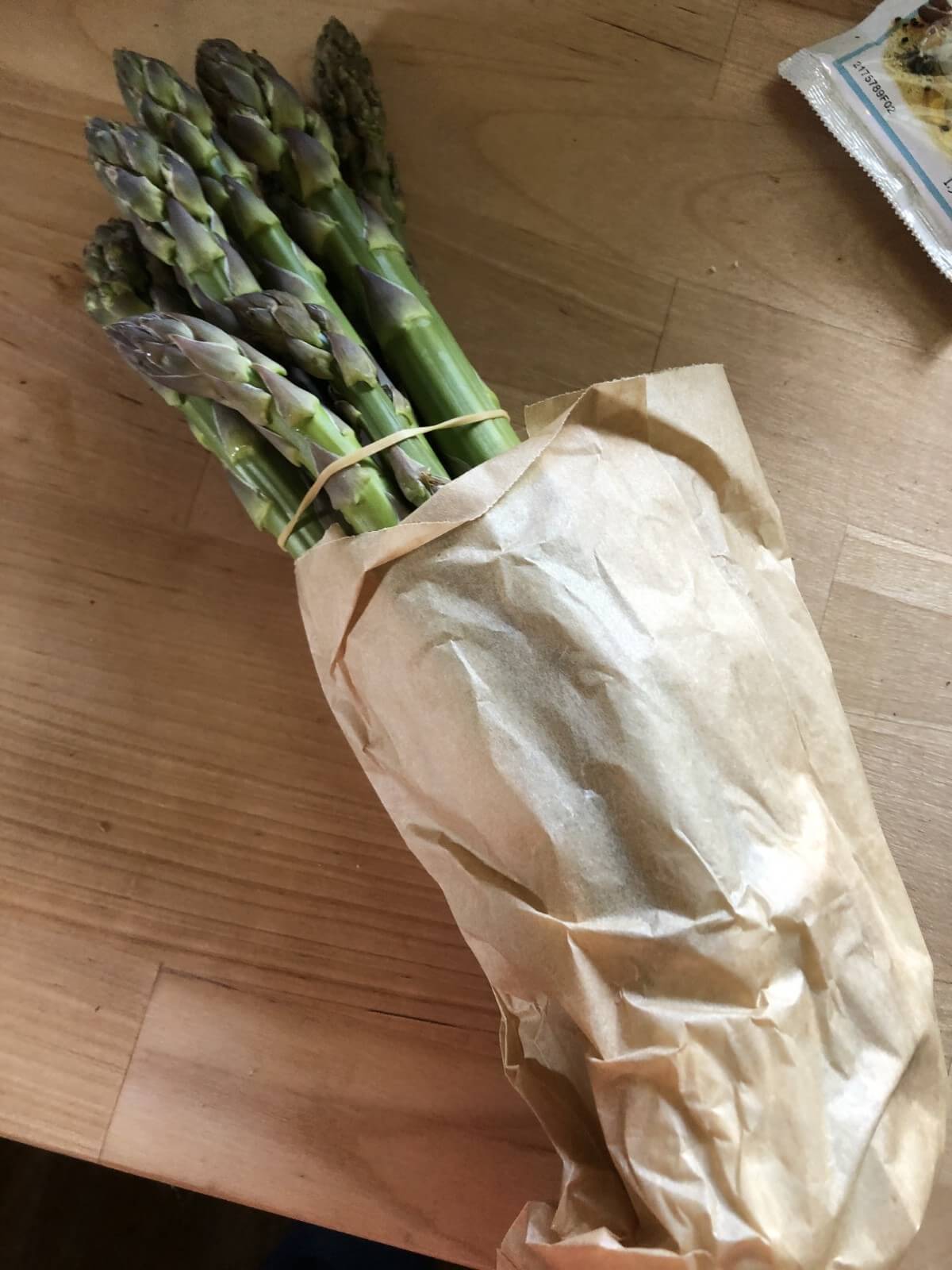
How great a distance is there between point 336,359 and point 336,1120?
603 millimetres

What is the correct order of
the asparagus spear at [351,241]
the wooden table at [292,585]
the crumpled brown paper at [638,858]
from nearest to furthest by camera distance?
1. the crumpled brown paper at [638,858]
2. the asparagus spear at [351,241]
3. the wooden table at [292,585]

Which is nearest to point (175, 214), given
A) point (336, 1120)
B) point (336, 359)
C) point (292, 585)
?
point (336, 359)

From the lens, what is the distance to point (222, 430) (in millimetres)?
662

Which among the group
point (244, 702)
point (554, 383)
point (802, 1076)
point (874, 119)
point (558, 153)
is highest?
point (874, 119)

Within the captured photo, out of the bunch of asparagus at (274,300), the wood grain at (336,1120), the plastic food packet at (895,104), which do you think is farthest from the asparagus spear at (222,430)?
the plastic food packet at (895,104)

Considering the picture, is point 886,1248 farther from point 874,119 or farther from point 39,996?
point 874,119

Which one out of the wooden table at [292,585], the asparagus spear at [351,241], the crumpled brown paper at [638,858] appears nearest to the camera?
the crumpled brown paper at [638,858]

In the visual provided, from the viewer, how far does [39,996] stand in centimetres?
77

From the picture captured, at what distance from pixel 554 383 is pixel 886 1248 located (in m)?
0.67

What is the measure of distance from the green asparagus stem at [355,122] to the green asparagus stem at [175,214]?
0.47ft

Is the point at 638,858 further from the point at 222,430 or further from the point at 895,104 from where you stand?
the point at 895,104

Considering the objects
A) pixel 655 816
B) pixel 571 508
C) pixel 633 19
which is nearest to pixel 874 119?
pixel 633 19

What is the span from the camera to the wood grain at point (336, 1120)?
742 mm

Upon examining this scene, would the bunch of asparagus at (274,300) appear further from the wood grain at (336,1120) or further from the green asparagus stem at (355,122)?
the wood grain at (336,1120)
